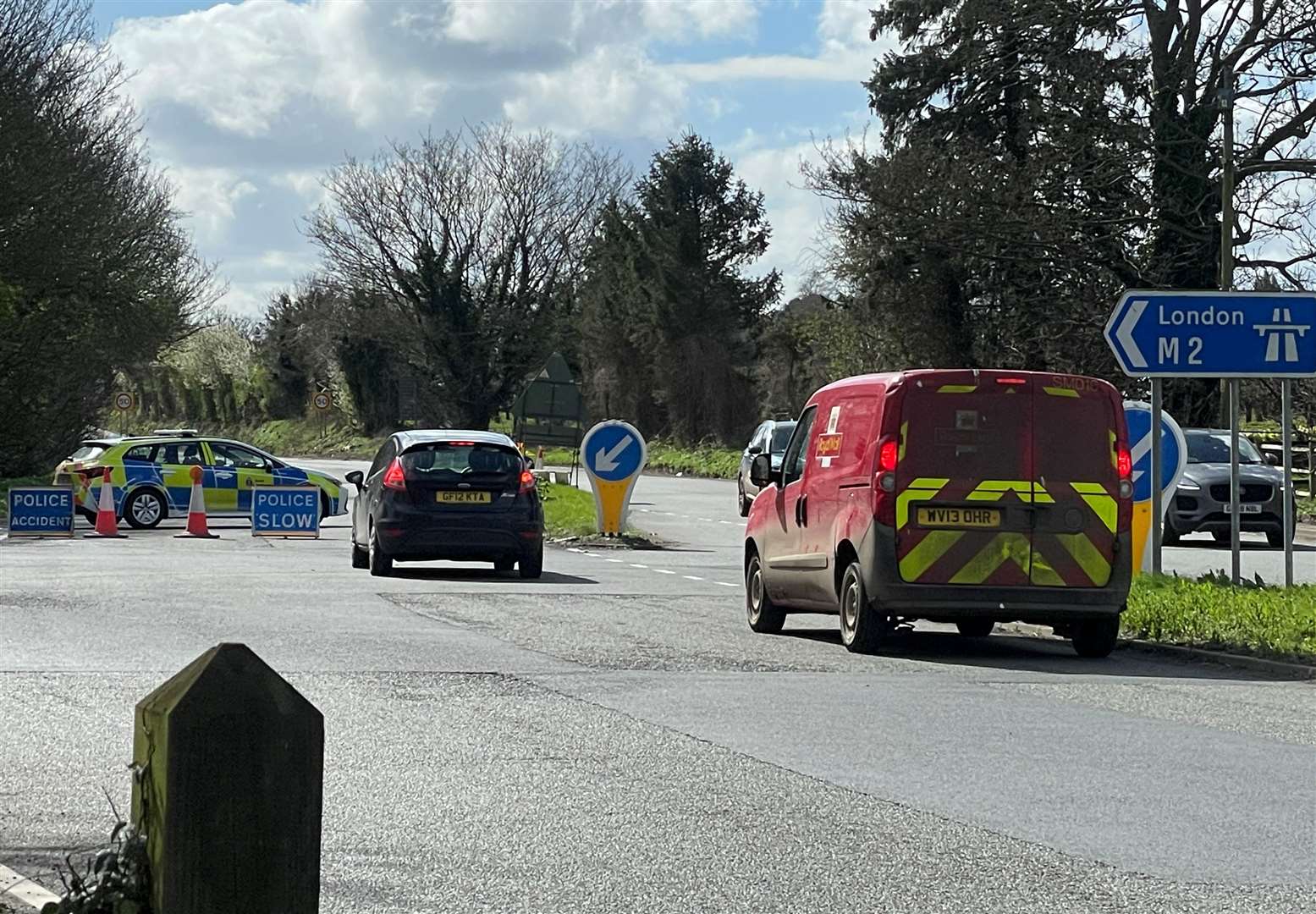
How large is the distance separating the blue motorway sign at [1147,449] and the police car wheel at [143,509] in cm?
1745

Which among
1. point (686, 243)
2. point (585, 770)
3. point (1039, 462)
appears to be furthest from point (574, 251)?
point (585, 770)

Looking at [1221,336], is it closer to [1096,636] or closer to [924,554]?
[1096,636]

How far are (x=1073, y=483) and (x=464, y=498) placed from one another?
818 cm

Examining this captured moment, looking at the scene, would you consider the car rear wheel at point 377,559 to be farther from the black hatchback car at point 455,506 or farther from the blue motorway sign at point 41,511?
the blue motorway sign at point 41,511

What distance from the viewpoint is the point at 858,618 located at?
13.6 meters

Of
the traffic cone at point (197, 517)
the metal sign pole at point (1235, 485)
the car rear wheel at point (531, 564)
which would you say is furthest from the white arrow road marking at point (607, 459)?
the metal sign pole at point (1235, 485)

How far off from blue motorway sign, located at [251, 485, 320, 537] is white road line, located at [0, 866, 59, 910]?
22800 millimetres

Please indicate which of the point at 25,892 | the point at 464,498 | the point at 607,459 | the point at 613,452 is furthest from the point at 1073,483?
the point at 613,452

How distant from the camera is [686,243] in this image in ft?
265

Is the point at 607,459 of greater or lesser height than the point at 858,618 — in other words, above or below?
above

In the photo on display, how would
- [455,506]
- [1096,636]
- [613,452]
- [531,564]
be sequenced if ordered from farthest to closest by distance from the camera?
1. [613,452]
2. [531,564]
3. [455,506]
4. [1096,636]

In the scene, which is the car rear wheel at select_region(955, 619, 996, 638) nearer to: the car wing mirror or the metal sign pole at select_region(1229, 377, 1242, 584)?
the car wing mirror

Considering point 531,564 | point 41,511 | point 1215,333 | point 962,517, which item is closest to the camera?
point 962,517

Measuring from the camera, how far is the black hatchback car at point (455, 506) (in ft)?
65.5
